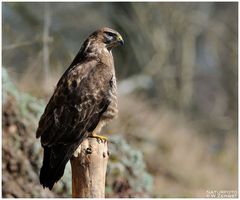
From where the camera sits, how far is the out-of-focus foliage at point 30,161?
21.6ft

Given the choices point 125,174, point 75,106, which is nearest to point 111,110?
point 75,106

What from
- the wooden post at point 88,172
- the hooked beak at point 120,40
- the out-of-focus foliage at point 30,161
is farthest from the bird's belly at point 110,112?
the out-of-focus foliage at point 30,161

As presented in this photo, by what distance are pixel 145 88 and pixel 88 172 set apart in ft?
35.9

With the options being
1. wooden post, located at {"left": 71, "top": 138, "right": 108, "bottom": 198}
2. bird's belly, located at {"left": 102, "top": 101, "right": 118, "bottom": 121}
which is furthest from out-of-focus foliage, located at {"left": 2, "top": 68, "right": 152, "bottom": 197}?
wooden post, located at {"left": 71, "top": 138, "right": 108, "bottom": 198}

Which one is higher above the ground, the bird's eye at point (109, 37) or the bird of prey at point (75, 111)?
the bird's eye at point (109, 37)

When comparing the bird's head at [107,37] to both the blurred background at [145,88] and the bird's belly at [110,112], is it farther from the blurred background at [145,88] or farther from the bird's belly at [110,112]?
the blurred background at [145,88]

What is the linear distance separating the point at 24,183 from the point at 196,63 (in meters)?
13.0

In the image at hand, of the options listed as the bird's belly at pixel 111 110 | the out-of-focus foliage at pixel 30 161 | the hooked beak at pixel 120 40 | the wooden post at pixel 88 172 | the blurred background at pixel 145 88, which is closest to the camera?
the wooden post at pixel 88 172

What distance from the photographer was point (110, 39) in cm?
562

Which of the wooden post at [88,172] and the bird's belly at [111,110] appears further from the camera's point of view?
the bird's belly at [111,110]

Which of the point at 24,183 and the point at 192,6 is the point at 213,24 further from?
the point at 24,183

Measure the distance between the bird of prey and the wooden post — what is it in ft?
0.31

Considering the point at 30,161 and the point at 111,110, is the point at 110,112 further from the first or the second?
the point at 30,161

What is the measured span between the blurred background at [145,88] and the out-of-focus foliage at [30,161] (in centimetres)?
1
